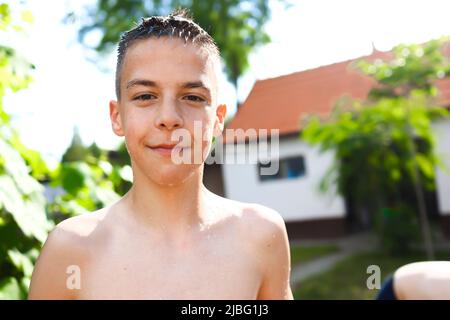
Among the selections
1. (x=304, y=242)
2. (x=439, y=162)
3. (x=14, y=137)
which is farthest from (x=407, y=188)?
(x=14, y=137)

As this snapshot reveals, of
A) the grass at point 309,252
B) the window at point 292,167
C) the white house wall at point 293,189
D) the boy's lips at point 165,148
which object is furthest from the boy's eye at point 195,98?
the window at point 292,167

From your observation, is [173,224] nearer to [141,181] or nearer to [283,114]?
[141,181]

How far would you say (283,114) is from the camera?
1427 cm

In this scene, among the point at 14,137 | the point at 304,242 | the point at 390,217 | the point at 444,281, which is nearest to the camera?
the point at 444,281

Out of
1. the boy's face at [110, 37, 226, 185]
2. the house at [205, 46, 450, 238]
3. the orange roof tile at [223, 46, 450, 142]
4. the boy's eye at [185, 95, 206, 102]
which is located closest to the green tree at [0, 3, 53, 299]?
the boy's face at [110, 37, 226, 185]

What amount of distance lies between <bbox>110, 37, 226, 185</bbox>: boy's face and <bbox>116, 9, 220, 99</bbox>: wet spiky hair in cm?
2

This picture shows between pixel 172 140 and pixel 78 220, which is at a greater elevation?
pixel 172 140

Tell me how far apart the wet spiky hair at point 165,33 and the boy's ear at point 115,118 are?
0.13 feet

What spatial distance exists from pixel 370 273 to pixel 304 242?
1289 centimetres

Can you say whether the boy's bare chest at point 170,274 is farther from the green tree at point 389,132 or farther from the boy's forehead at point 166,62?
the green tree at point 389,132

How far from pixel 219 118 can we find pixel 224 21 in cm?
1614

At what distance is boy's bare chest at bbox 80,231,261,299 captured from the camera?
41.1 inches

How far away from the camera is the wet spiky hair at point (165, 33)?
1150mm
